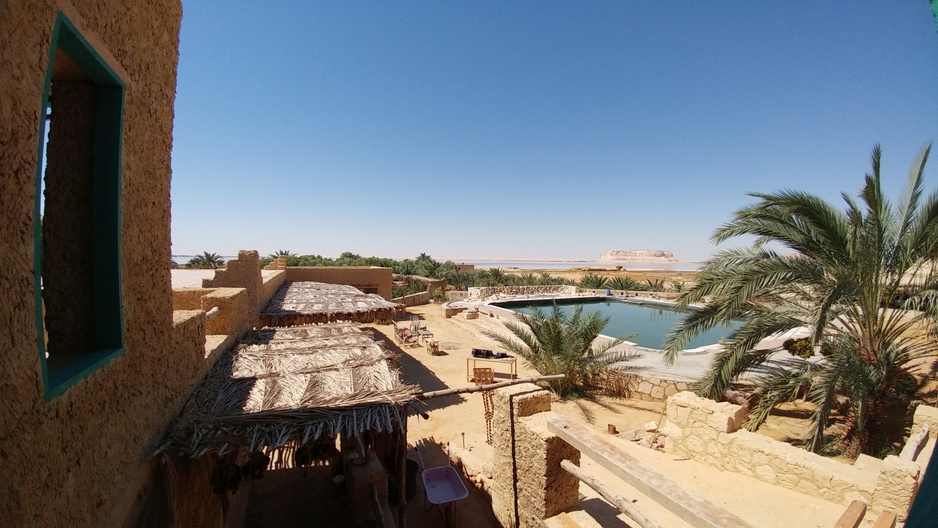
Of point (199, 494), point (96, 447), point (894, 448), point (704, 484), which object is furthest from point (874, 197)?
point (199, 494)

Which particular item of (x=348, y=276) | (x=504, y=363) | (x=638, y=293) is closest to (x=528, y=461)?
(x=504, y=363)

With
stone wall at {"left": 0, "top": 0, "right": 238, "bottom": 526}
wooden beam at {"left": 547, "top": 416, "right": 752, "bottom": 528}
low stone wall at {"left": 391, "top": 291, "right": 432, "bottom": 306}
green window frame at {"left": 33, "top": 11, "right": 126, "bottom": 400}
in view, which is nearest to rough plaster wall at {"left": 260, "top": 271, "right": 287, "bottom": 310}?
stone wall at {"left": 0, "top": 0, "right": 238, "bottom": 526}

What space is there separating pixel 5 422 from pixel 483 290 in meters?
23.5

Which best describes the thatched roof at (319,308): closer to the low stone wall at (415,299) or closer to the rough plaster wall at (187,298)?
the rough plaster wall at (187,298)

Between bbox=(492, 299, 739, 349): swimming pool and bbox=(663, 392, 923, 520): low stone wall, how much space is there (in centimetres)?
784

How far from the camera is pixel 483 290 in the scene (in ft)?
81.3

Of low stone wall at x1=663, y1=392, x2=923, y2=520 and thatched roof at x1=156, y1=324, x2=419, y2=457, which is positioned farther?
low stone wall at x1=663, y1=392, x2=923, y2=520

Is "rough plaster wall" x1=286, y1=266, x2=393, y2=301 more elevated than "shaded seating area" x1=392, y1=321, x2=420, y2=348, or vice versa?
"rough plaster wall" x1=286, y1=266, x2=393, y2=301

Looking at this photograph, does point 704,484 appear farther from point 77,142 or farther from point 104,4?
point 104,4

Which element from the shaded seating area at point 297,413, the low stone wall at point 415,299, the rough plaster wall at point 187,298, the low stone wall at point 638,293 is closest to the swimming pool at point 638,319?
the low stone wall at point 638,293

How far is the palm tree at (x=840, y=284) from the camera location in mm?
5438

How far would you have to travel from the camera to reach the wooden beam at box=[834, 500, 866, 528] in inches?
152

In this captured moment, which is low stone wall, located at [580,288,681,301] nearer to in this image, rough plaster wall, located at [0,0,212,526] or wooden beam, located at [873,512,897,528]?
wooden beam, located at [873,512,897,528]

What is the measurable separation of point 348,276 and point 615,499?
16109mm
